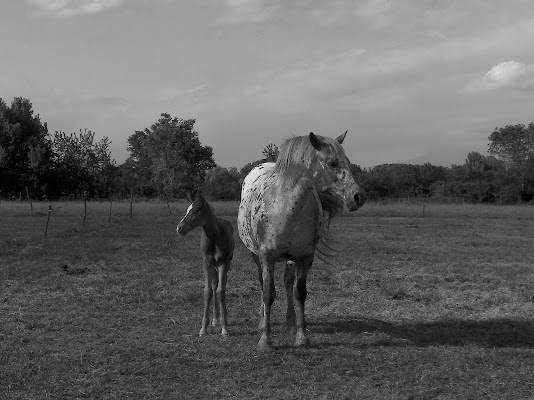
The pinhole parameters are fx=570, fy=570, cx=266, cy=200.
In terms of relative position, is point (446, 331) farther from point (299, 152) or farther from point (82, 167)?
point (82, 167)

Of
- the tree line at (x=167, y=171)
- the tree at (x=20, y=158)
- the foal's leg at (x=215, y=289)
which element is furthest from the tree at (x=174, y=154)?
the foal's leg at (x=215, y=289)

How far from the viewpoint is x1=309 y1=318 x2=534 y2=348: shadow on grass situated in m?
7.13

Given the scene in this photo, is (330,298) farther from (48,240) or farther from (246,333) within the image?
(48,240)

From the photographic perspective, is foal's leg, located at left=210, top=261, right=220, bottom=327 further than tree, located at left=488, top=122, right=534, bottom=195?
No

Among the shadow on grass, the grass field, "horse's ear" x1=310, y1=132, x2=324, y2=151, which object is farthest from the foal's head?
the shadow on grass

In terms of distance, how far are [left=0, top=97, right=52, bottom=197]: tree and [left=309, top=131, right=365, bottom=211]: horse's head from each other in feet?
158

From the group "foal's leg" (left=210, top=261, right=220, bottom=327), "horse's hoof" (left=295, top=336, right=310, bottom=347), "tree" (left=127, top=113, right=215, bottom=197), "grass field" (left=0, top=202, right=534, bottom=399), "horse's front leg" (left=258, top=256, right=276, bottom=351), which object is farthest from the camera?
"tree" (left=127, top=113, right=215, bottom=197)

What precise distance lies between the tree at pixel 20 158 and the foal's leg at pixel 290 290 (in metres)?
47.2

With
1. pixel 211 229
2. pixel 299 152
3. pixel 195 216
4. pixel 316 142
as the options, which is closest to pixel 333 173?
pixel 316 142

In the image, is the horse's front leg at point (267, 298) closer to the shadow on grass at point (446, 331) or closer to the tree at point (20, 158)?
the shadow on grass at point (446, 331)

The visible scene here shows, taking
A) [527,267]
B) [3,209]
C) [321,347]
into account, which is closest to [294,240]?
[321,347]

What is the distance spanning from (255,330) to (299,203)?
2.13 metres

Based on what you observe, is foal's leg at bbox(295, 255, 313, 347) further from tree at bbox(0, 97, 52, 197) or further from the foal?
tree at bbox(0, 97, 52, 197)

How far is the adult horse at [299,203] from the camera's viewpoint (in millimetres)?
6516
